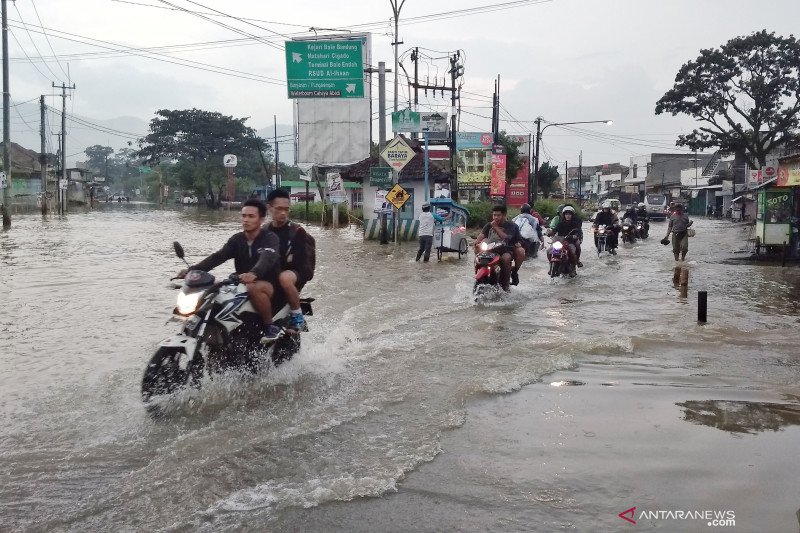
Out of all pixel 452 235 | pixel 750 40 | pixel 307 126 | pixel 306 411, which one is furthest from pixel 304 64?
pixel 750 40

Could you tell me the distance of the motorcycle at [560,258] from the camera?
547 inches

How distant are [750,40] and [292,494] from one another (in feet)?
141

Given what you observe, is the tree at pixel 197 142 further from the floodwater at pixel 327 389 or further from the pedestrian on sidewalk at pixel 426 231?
the floodwater at pixel 327 389

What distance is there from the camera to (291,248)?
6512 mm

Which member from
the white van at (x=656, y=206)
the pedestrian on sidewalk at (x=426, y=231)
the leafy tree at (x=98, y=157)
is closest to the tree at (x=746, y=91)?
the white van at (x=656, y=206)

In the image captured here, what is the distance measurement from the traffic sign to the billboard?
539cm

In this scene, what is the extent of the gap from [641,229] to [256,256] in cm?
2496

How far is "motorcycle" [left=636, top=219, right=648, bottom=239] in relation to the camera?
28362mm

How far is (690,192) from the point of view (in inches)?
2736

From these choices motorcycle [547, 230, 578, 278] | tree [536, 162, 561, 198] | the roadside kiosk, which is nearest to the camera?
motorcycle [547, 230, 578, 278]

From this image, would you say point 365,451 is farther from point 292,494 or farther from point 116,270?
point 116,270

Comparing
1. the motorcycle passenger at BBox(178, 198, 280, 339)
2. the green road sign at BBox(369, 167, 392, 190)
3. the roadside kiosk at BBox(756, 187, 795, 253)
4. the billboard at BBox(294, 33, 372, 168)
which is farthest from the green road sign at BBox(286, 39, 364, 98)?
the motorcycle passenger at BBox(178, 198, 280, 339)

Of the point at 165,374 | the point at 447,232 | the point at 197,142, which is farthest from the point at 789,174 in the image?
the point at 197,142

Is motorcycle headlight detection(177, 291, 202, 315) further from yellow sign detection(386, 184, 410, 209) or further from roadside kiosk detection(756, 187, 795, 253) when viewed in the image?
yellow sign detection(386, 184, 410, 209)
